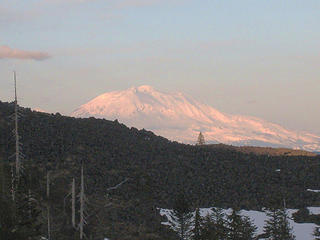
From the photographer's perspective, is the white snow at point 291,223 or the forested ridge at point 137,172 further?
the white snow at point 291,223

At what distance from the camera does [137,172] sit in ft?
240

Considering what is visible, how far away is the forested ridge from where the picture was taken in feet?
192

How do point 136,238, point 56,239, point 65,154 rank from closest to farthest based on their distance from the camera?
point 56,239, point 136,238, point 65,154

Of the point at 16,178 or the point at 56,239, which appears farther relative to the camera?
the point at 56,239

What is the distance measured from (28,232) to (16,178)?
24.2 ft

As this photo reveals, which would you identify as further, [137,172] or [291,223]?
[137,172]

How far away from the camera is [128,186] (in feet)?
225

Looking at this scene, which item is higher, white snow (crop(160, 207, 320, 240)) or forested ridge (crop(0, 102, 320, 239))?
forested ridge (crop(0, 102, 320, 239))

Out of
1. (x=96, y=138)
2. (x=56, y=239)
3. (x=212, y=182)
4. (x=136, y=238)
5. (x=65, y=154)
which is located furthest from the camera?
(x=96, y=138)

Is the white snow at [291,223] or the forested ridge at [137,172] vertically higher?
the forested ridge at [137,172]

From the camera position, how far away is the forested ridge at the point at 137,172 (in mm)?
58406

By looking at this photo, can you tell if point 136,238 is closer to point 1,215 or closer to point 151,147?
point 1,215

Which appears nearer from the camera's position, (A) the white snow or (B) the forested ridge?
(B) the forested ridge

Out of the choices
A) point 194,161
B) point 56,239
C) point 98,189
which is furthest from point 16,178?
point 194,161
